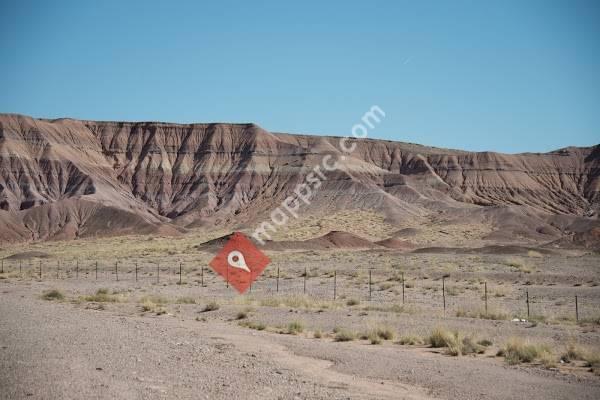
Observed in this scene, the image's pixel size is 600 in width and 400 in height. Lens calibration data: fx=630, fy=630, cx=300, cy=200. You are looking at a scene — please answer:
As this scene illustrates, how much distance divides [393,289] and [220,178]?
363ft

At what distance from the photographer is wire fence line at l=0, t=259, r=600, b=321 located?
2609 centimetres

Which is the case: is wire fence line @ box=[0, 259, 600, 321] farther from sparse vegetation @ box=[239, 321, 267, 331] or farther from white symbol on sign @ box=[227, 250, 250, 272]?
sparse vegetation @ box=[239, 321, 267, 331]

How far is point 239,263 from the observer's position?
52.1 metres

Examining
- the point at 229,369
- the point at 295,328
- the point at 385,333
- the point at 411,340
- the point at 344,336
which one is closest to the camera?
the point at 229,369

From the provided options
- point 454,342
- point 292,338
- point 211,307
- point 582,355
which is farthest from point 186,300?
point 582,355

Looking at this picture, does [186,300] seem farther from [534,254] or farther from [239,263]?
[534,254]

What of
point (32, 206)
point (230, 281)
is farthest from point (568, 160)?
point (230, 281)

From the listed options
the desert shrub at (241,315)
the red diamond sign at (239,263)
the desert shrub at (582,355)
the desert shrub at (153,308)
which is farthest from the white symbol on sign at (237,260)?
the desert shrub at (582,355)

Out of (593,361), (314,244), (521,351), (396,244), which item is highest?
(314,244)

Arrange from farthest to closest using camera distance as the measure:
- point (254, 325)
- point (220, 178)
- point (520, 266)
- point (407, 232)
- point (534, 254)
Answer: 1. point (220, 178)
2. point (407, 232)
3. point (534, 254)
4. point (520, 266)
5. point (254, 325)

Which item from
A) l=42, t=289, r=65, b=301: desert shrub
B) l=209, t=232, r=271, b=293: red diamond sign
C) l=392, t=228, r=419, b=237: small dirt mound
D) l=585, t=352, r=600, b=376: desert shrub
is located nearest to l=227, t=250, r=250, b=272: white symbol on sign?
l=209, t=232, r=271, b=293: red diamond sign

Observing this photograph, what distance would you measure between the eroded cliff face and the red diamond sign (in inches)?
1696

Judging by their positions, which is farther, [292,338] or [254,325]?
[254,325]

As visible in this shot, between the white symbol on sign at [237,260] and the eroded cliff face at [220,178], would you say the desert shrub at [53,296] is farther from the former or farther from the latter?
the eroded cliff face at [220,178]
